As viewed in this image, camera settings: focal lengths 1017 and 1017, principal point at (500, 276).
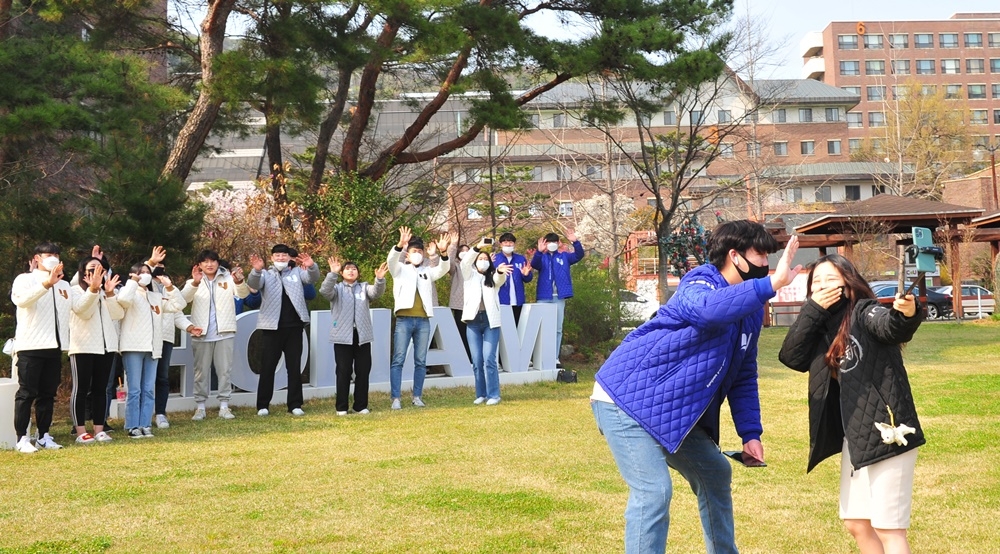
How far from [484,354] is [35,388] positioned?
17.3 feet

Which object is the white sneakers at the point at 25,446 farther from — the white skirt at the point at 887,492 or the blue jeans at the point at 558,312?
the blue jeans at the point at 558,312

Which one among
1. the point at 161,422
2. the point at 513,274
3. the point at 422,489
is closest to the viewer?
the point at 422,489

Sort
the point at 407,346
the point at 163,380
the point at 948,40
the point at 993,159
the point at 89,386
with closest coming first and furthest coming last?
1. the point at 89,386
2. the point at 163,380
3. the point at 407,346
4. the point at 993,159
5. the point at 948,40

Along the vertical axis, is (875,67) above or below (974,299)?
above

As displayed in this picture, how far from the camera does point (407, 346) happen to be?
1227cm

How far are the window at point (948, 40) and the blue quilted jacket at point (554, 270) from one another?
316ft

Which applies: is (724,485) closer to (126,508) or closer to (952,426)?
(126,508)

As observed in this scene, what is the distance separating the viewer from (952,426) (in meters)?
9.53

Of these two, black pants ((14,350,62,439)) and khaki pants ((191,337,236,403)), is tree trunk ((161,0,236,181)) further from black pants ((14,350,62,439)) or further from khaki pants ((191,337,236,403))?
black pants ((14,350,62,439))

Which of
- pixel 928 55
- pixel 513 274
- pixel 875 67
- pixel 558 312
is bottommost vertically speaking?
pixel 558 312

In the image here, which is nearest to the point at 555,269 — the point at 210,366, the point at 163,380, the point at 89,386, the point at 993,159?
the point at 210,366

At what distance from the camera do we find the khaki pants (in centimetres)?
1156

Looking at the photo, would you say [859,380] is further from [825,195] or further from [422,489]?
[825,195]

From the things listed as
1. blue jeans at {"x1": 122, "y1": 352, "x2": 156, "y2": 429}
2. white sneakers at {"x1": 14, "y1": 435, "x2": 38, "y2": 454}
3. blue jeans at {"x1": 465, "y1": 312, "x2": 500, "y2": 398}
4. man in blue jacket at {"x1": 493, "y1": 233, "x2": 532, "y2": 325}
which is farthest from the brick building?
white sneakers at {"x1": 14, "y1": 435, "x2": 38, "y2": 454}
